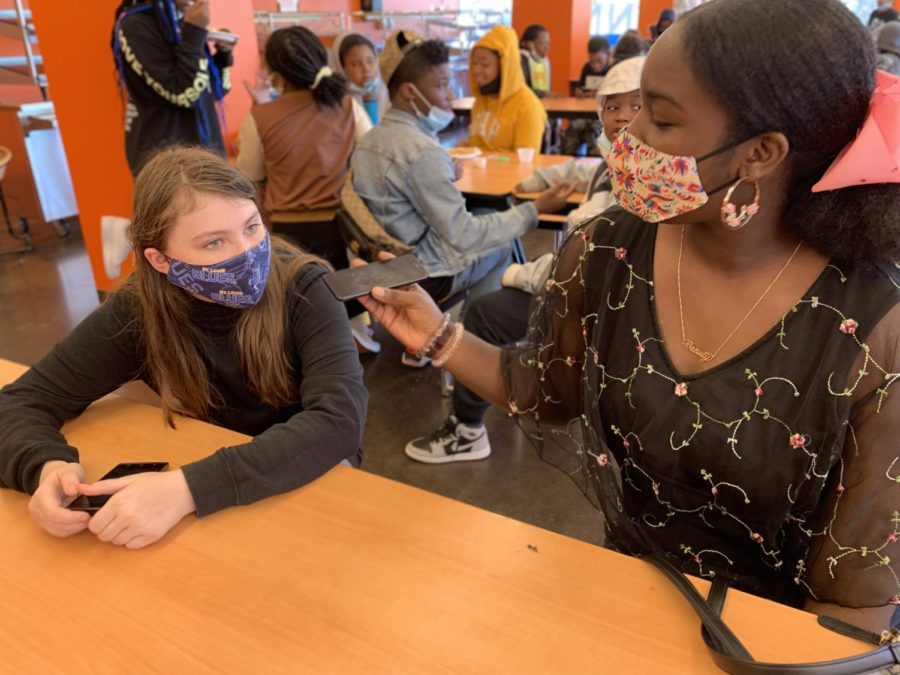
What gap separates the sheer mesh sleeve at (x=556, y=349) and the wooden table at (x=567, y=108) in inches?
179

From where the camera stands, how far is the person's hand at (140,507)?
2.87ft

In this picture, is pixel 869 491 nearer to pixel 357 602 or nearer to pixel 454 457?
pixel 357 602

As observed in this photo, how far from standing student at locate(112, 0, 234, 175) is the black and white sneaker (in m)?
1.43

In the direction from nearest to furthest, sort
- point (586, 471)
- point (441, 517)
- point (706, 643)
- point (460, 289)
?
point (706, 643), point (441, 517), point (586, 471), point (460, 289)

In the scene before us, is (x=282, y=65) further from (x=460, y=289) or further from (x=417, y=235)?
(x=460, y=289)

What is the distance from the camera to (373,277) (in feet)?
3.71

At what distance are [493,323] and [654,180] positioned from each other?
1.49 m

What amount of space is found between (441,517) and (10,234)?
17.8 feet

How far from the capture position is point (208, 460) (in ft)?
3.17

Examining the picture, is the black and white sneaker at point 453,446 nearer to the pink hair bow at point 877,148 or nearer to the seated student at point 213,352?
the seated student at point 213,352

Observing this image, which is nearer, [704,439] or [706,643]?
[706,643]

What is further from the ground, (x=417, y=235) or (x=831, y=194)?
(x=831, y=194)

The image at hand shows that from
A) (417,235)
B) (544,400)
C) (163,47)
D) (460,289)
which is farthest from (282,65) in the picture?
(544,400)

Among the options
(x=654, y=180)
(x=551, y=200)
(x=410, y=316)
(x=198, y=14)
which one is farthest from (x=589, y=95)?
(x=654, y=180)
